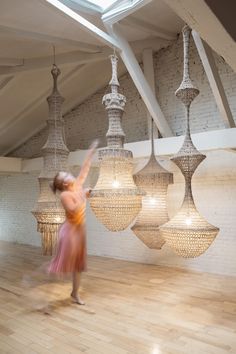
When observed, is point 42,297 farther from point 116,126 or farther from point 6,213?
point 6,213

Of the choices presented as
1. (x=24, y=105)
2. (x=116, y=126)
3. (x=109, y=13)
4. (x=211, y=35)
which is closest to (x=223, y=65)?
(x=109, y=13)

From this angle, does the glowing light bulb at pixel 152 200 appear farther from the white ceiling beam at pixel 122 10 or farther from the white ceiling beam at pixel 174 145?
the white ceiling beam at pixel 122 10

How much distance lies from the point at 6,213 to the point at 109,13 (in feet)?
23.6

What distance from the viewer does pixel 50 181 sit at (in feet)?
13.6

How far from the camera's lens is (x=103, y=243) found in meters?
7.25

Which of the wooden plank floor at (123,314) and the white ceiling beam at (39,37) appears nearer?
the wooden plank floor at (123,314)

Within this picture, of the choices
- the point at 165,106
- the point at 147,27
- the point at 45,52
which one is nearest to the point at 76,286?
the point at 45,52

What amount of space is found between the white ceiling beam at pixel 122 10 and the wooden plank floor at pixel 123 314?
11.7 ft

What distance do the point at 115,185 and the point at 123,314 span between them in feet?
4.60

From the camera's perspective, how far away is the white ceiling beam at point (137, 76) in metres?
4.62

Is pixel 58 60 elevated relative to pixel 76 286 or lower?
elevated

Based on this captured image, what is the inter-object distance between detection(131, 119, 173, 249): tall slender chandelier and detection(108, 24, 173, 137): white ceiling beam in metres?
1.17

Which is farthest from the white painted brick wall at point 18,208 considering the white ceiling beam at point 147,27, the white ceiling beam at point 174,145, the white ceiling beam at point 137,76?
the white ceiling beam at point 147,27

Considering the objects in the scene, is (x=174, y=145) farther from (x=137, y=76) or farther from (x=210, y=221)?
(x=210, y=221)
